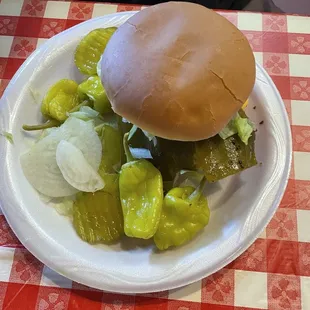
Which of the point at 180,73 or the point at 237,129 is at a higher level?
the point at 180,73

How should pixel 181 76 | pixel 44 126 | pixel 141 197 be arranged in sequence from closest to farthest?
pixel 181 76, pixel 141 197, pixel 44 126

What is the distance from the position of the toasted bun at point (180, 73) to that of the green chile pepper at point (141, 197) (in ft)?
0.34

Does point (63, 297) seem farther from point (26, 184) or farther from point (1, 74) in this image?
point (1, 74)

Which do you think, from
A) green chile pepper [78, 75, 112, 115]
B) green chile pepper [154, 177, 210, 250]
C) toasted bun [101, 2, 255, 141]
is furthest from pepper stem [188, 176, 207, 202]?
green chile pepper [78, 75, 112, 115]

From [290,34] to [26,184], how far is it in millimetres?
723

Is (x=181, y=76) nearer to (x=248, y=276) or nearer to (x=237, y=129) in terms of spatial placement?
(x=237, y=129)

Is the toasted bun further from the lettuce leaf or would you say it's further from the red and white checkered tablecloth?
the red and white checkered tablecloth

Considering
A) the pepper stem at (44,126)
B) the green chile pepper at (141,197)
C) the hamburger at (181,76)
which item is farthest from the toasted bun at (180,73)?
the pepper stem at (44,126)

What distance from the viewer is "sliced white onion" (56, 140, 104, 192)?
0.96 meters

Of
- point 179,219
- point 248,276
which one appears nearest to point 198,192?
point 179,219

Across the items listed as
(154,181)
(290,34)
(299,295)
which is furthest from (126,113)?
(290,34)

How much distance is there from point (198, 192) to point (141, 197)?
10cm

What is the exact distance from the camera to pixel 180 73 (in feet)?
2.72

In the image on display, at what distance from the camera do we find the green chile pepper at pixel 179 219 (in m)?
0.92
